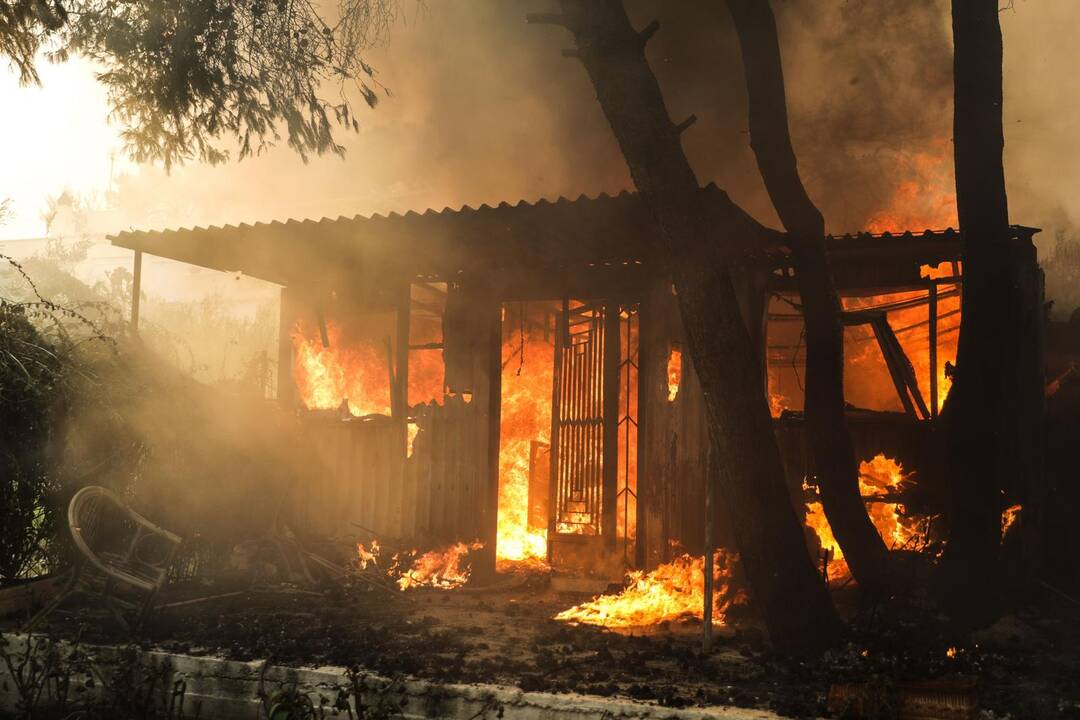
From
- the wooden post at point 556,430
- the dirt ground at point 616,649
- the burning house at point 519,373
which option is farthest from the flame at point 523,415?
the dirt ground at point 616,649

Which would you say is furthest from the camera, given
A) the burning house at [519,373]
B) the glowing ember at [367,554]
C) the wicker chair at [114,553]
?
the glowing ember at [367,554]

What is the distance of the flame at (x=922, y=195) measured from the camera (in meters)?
16.9

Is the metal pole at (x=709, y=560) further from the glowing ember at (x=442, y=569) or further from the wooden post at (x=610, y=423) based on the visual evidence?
the glowing ember at (x=442, y=569)

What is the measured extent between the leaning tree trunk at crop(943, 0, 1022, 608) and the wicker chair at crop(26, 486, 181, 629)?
761 centimetres

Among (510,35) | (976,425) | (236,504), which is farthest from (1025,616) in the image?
(510,35)

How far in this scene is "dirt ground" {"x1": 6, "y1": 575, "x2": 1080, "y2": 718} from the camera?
553 centimetres

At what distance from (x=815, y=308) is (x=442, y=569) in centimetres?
581

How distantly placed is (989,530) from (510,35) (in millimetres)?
19015

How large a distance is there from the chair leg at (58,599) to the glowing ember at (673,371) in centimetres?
679

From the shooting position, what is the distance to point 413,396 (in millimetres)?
13727

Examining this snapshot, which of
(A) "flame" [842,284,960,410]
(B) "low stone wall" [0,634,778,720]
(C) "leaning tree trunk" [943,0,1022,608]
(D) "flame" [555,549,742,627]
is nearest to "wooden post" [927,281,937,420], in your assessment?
(A) "flame" [842,284,960,410]

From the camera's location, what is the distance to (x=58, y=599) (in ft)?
22.5

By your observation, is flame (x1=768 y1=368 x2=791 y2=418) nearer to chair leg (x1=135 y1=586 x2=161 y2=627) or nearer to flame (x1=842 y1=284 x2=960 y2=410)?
flame (x1=842 y1=284 x2=960 y2=410)

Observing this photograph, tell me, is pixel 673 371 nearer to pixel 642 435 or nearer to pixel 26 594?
pixel 642 435
